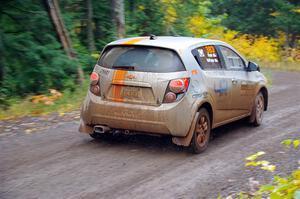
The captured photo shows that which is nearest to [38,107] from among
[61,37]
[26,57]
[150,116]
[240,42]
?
[26,57]

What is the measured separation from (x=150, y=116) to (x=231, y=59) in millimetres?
2555

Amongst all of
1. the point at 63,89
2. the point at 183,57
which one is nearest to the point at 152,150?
the point at 183,57

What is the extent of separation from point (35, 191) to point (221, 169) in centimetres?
257

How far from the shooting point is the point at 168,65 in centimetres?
745

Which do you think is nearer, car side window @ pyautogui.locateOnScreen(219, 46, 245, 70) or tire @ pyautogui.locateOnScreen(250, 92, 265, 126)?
car side window @ pyautogui.locateOnScreen(219, 46, 245, 70)

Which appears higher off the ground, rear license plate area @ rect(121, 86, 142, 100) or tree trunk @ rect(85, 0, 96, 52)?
tree trunk @ rect(85, 0, 96, 52)

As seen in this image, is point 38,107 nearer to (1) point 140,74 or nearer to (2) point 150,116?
(1) point 140,74

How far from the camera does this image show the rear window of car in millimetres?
Answer: 7453

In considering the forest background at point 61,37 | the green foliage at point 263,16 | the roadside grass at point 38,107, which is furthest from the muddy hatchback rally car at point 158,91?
the green foliage at point 263,16

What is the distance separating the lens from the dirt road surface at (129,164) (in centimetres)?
595

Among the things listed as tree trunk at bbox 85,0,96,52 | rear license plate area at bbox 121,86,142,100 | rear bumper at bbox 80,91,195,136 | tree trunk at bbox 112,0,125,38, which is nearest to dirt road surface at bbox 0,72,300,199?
rear bumper at bbox 80,91,195,136

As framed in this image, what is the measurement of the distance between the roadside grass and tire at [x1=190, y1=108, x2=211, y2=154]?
13.9 ft

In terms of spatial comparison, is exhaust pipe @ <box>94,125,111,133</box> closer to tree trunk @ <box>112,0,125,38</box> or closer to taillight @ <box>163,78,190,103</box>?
taillight @ <box>163,78,190,103</box>

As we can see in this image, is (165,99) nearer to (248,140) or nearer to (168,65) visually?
(168,65)
